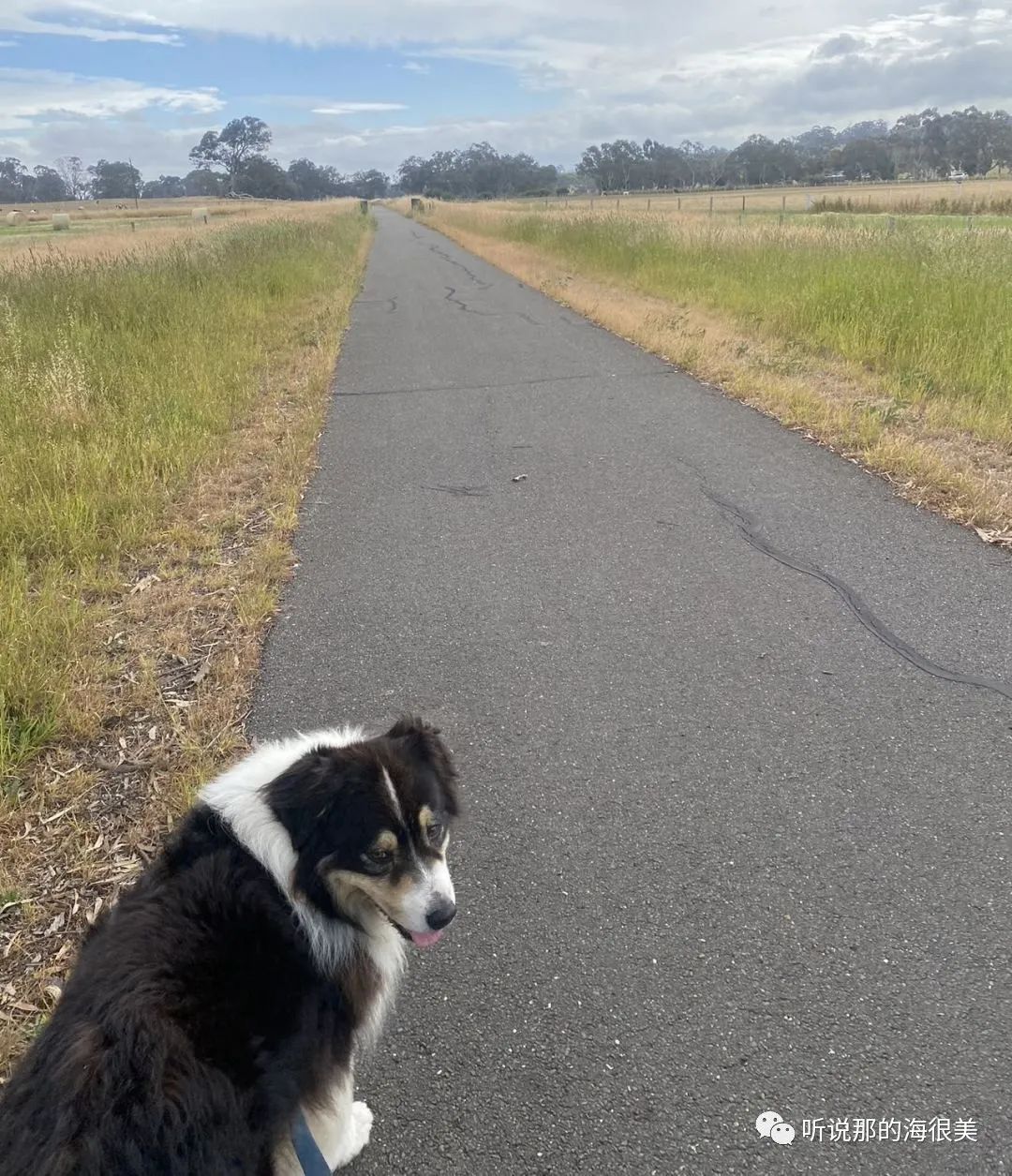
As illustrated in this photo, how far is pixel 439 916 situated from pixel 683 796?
53.6 inches

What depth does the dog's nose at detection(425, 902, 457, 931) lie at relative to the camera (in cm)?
210

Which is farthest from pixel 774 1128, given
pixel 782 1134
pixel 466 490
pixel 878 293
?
pixel 878 293

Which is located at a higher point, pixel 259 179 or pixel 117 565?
pixel 259 179

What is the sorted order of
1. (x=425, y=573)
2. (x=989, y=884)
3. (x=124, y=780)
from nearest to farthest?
(x=989, y=884) < (x=124, y=780) < (x=425, y=573)

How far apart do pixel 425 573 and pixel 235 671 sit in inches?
58.3

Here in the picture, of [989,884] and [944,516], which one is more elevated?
[944,516]

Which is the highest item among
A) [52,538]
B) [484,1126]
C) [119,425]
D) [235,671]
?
[119,425]

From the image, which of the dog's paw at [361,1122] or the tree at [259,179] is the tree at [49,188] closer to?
the tree at [259,179]

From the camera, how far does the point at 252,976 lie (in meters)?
1.82

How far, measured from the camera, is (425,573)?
4.99 meters

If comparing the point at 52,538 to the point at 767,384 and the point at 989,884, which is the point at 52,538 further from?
the point at 767,384

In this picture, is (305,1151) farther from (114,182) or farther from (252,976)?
(114,182)

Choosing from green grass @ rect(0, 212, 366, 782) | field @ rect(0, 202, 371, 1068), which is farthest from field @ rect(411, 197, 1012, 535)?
green grass @ rect(0, 212, 366, 782)

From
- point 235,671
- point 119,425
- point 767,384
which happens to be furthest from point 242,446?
point 767,384
